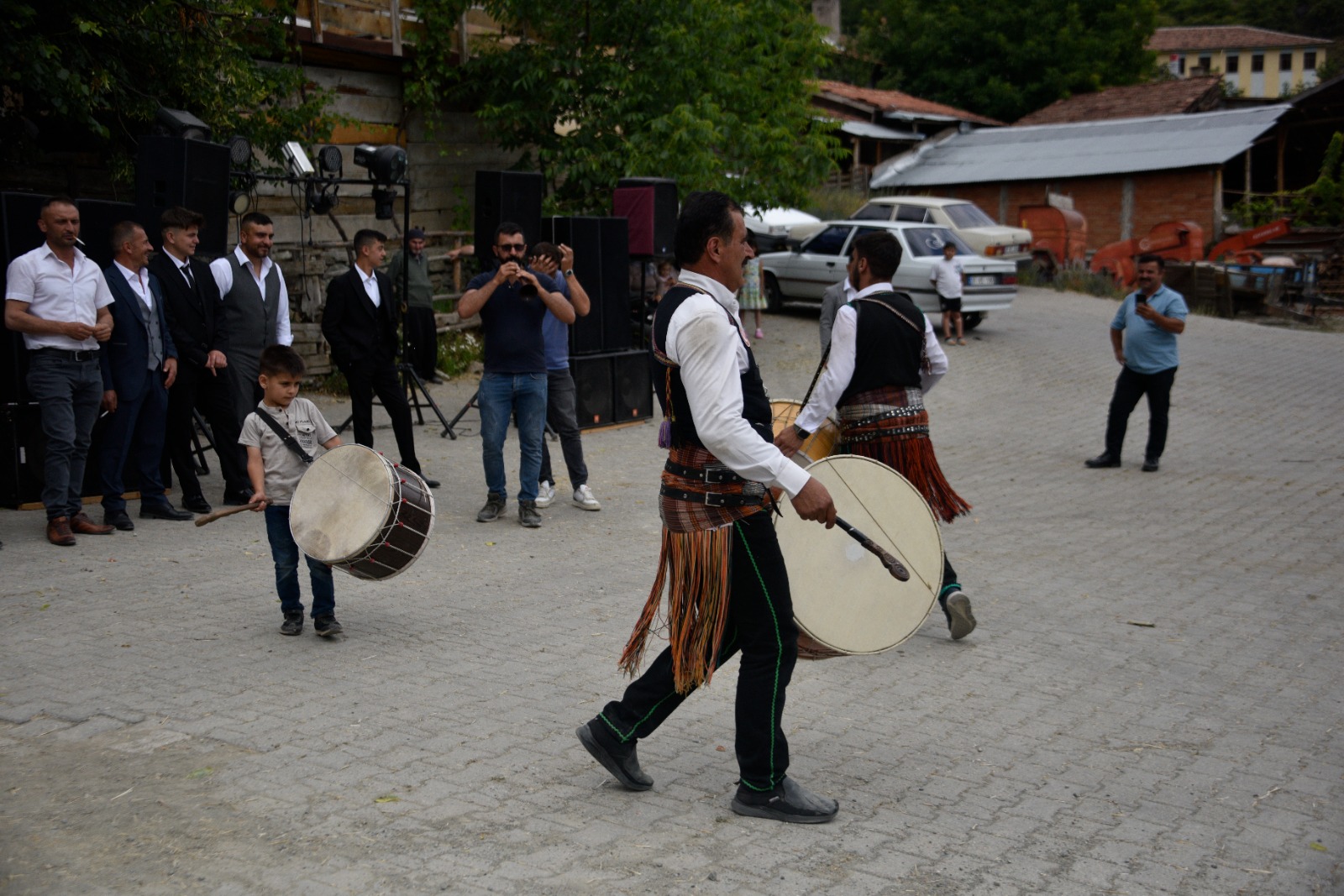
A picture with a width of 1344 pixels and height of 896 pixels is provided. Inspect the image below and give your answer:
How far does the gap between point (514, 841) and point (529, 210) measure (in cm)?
849

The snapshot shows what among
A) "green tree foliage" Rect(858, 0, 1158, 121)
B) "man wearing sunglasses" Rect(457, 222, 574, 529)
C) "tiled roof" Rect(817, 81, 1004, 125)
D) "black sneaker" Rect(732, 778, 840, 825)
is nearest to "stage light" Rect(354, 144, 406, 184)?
"man wearing sunglasses" Rect(457, 222, 574, 529)

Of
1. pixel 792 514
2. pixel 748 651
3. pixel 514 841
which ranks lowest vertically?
pixel 514 841

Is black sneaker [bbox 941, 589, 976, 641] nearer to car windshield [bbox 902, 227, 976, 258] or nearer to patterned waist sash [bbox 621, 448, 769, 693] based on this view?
patterned waist sash [bbox 621, 448, 769, 693]

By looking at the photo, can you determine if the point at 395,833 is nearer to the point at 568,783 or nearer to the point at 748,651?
the point at 568,783

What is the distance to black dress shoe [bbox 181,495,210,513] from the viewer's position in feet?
29.5

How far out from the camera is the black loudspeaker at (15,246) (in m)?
8.42

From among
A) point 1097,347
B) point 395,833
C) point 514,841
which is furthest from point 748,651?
point 1097,347

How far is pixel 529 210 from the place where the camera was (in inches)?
463

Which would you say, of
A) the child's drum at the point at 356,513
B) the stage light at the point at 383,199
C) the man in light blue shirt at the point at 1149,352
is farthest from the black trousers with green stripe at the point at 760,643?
the stage light at the point at 383,199

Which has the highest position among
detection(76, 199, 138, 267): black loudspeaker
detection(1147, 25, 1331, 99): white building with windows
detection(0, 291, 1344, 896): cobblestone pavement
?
detection(1147, 25, 1331, 99): white building with windows

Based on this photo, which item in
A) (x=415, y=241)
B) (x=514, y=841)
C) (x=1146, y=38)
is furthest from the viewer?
(x=1146, y=38)

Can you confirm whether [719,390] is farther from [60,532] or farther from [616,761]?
[60,532]

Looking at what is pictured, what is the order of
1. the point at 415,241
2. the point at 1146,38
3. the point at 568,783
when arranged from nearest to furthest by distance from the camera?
the point at 568,783, the point at 415,241, the point at 1146,38

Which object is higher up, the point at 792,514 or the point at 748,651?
the point at 792,514
